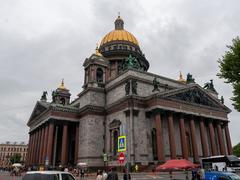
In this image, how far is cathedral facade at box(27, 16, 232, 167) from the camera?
39344 mm

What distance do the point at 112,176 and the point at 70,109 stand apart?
124 ft

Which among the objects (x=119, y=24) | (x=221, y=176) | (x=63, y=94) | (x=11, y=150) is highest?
(x=119, y=24)

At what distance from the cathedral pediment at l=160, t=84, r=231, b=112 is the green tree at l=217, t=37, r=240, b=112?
20.9m

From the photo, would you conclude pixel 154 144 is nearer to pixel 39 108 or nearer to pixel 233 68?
pixel 233 68

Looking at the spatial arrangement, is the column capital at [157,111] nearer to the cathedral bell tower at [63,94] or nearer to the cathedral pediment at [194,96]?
the cathedral pediment at [194,96]

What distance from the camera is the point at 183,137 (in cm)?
4041

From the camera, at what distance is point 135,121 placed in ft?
129

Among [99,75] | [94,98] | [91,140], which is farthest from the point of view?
[99,75]

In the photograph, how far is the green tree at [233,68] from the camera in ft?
60.9

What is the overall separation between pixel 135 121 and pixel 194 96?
45.7ft

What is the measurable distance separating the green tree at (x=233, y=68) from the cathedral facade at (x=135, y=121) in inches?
785

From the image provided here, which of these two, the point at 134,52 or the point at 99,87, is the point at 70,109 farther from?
the point at 134,52

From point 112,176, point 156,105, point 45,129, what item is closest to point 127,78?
point 156,105

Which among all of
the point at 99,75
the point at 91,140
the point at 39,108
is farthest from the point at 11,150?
the point at 91,140
